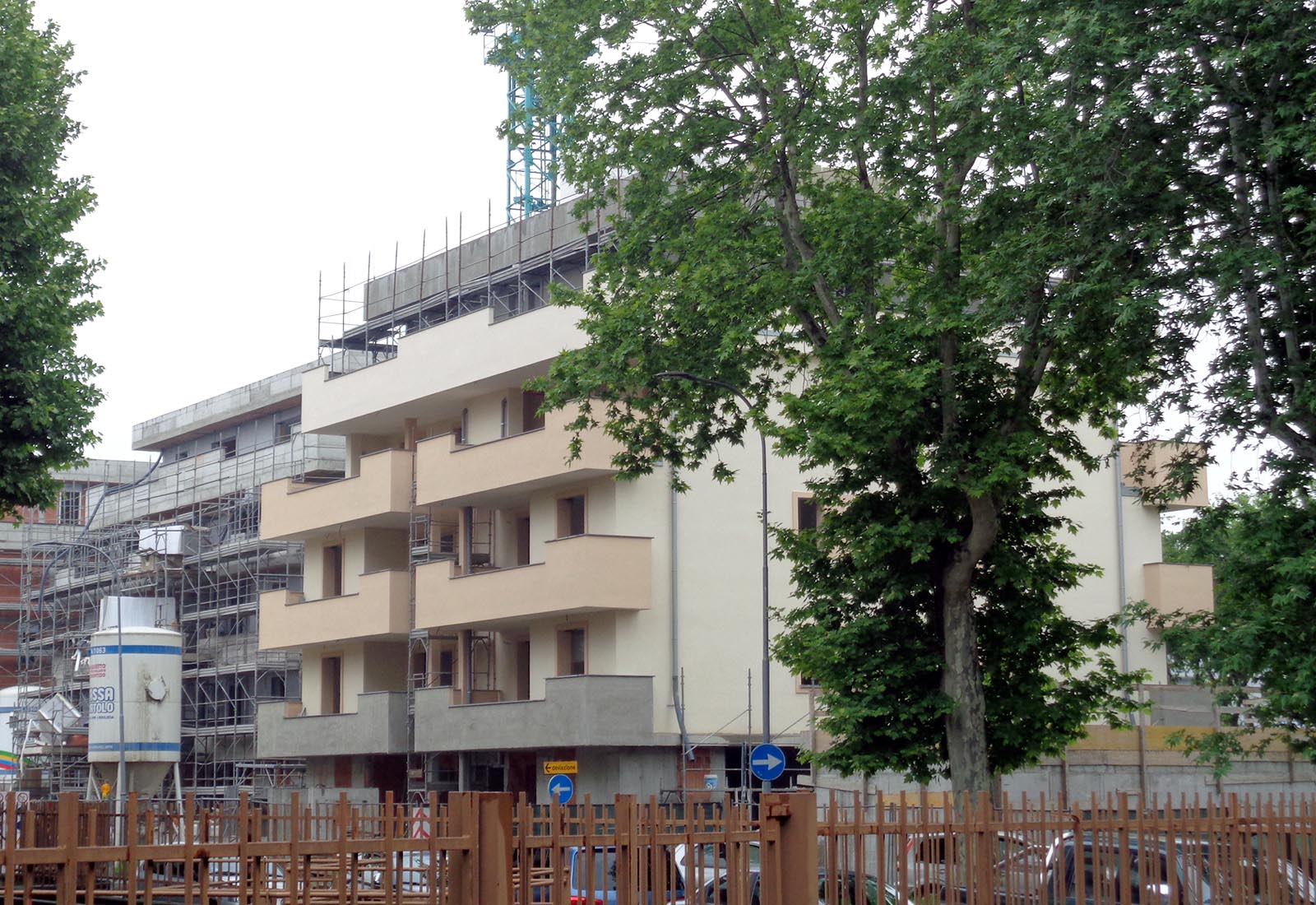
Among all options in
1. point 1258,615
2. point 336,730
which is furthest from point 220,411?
point 1258,615

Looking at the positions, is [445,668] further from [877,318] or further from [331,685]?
[877,318]

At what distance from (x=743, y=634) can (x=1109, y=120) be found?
24201mm

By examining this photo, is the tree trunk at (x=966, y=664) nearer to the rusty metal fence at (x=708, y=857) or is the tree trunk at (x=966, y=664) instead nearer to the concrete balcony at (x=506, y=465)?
the rusty metal fence at (x=708, y=857)

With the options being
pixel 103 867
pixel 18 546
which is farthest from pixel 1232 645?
pixel 18 546

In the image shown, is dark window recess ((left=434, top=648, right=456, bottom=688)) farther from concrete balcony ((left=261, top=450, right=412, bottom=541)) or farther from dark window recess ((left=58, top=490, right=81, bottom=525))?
dark window recess ((left=58, top=490, right=81, bottom=525))

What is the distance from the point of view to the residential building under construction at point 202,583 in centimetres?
5788

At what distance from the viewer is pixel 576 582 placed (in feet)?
130

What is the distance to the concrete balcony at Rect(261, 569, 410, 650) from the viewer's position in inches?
1807

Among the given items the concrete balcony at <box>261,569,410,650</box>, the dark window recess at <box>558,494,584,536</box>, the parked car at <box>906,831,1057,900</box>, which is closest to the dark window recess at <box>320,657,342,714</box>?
the concrete balcony at <box>261,569,410,650</box>

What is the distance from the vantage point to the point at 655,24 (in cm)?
2580

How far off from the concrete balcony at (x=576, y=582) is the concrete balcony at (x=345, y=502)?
17.5 feet

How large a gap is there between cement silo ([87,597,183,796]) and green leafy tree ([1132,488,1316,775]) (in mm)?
38213

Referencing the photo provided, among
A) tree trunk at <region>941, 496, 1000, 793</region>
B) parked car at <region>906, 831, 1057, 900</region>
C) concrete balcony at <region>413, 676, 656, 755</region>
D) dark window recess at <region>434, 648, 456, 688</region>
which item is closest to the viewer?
parked car at <region>906, 831, 1057, 900</region>

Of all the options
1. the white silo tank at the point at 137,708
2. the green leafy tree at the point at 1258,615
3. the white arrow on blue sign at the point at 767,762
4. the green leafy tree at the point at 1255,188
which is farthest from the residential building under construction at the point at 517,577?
the green leafy tree at the point at 1255,188
